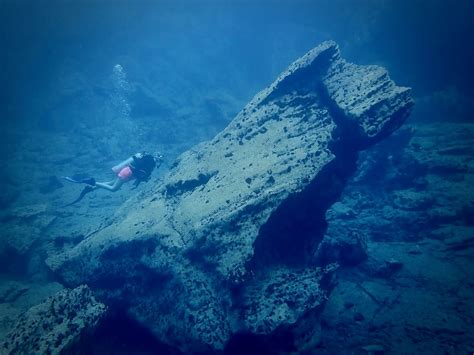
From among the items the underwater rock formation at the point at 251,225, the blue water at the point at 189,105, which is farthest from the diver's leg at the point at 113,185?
the underwater rock formation at the point at 251,225

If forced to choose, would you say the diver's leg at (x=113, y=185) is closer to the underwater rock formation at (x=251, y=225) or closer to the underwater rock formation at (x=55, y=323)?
Answer: the underwater rock formation at (x=251, y=225)

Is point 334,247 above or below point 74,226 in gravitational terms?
below

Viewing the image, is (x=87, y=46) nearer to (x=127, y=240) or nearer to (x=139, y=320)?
(x=127, y=240)

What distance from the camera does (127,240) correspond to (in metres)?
5.47

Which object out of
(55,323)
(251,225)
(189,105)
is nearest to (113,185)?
(55,323)

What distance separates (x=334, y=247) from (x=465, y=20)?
53.6 feet

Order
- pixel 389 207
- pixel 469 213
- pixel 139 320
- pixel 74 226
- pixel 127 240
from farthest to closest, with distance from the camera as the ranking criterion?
pixel 74 226, pixel 389 207, pixel 469 213, pixel 127 240, pixel 139 320

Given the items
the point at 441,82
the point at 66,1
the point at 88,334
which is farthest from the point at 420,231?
the point at 66,1

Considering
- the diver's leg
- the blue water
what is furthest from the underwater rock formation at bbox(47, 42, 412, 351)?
the diver's leg

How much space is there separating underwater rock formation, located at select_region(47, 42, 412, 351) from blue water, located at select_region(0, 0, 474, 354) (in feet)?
1.89

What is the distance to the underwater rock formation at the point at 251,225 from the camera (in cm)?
439

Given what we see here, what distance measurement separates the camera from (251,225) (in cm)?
477

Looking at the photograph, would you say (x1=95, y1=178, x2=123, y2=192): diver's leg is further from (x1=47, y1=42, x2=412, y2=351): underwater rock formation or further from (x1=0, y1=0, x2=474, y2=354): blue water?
(x1=47, y1=42, x2=412, y2=351): underwater rock formation

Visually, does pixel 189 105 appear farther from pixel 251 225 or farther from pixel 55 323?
pixel 55 323
